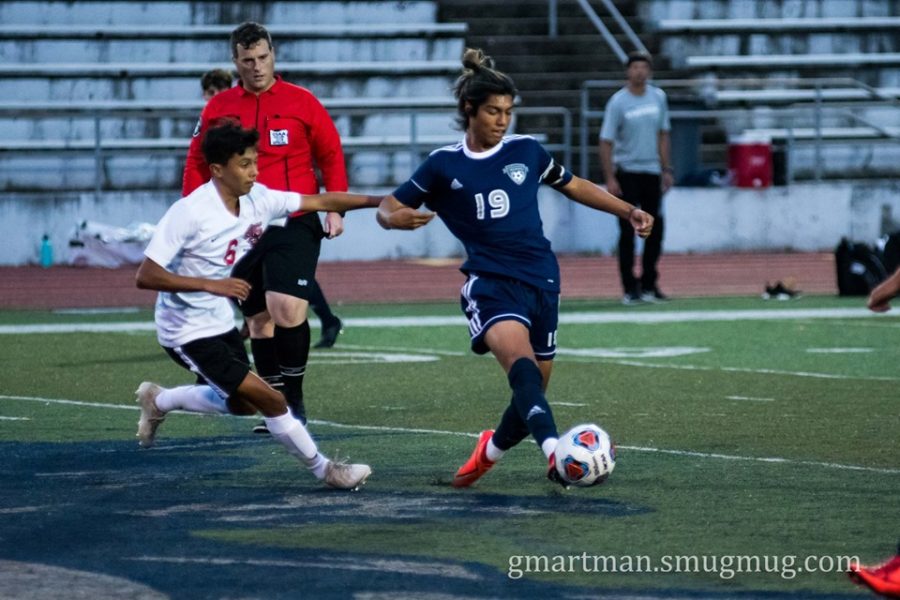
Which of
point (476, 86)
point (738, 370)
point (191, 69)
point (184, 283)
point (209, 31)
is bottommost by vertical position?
point (738, 370)

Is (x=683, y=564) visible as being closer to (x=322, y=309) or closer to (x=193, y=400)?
(x=193, y=400)

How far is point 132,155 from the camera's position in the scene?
24.5m

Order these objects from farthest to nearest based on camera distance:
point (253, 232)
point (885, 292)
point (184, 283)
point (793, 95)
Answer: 1. point (793, 95)
2. point (253, 232)
3. point (184, 283)
4. point (885, 292)

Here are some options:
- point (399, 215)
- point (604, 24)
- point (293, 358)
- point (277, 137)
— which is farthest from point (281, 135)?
point (604, 24)

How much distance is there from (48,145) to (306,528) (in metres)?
18.7

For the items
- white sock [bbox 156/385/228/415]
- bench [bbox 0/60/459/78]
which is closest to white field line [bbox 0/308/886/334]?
white sock [bbox 156/385/228/415]

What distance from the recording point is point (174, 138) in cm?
2523

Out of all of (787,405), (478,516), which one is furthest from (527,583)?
(787,405)

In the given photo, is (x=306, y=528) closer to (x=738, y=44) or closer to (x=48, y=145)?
(x=48, y=145)

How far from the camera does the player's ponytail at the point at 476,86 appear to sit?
7.69 meters

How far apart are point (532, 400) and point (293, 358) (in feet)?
8.65

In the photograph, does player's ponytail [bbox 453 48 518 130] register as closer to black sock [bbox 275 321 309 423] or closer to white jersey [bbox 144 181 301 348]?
white jersey [bbox 144 181 301 348]

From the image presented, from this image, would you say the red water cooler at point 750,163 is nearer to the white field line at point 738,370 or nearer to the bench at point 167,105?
the bench at point 167,105

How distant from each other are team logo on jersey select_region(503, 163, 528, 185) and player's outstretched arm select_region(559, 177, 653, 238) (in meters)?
0.31
